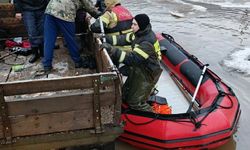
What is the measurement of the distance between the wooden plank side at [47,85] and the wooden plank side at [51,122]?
0.27 meters

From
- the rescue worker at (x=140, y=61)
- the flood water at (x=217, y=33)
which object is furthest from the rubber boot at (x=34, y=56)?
the flood water at (x=217, y=33)

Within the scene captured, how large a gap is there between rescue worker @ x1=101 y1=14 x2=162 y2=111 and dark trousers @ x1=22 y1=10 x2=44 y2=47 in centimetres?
176

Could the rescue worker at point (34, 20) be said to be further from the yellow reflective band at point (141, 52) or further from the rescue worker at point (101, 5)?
the yellow reflective band at point (141, 52)

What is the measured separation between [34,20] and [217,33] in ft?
25.1

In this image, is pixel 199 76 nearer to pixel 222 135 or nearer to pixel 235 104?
pixel 235 104

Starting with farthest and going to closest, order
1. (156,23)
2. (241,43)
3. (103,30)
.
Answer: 1. (156,23)
2. (241,43)
3. (103,30)

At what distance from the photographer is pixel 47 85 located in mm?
3703

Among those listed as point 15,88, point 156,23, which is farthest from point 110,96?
point 156,23

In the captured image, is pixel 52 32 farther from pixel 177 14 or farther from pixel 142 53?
pixel 177 14

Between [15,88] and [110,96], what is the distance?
977 millimetres

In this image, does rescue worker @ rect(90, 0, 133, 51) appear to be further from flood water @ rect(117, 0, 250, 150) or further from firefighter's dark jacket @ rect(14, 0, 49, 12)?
flood water @ rect(117, 0, 250, 150)

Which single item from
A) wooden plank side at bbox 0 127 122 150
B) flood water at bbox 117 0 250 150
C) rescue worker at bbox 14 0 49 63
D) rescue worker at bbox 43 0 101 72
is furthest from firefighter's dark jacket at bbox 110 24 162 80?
rescue worker at bbox 14 0 49 63

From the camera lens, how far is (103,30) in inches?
220

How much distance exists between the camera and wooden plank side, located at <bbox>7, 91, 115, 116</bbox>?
3.69 m
